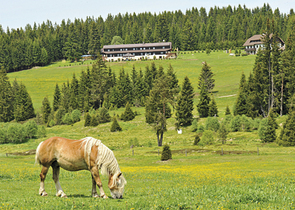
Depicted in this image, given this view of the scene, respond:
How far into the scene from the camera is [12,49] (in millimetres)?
165875

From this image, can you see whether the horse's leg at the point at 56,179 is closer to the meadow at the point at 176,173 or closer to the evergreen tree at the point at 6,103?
the meadow at the point at 176,173

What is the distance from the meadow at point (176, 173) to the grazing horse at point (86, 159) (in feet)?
2.23

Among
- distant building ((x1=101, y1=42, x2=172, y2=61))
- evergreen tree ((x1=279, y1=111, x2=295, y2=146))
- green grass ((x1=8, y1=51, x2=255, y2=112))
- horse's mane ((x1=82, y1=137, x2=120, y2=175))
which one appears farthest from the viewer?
distant building ((x1=101, y1=42, x2=172, y2=61))

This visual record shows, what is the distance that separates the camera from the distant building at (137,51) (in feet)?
563

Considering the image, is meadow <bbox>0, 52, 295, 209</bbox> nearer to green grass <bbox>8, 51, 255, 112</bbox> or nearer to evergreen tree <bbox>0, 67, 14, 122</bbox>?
green grass <bbox>8, 51, 255, 112</bbox>

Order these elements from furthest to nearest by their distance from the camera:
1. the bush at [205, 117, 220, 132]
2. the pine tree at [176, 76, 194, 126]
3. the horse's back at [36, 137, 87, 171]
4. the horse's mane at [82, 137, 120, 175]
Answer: the pine tree at [176, 76, 194, 126] < the bush at [205, 117, 220, 132] < the horse's back at [36, 137, 87, 171] < the horse's mane at [82, 137, 120, 175]

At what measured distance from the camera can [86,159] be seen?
12.4 m

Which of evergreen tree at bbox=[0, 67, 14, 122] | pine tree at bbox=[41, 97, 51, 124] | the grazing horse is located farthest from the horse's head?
evergreen tree at bbox=[0, 67, 14, 122]

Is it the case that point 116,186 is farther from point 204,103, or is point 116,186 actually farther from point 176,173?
point 204,103

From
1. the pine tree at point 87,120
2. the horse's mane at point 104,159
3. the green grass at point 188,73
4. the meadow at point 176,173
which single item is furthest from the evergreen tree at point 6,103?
the horse's mane at point 104,159

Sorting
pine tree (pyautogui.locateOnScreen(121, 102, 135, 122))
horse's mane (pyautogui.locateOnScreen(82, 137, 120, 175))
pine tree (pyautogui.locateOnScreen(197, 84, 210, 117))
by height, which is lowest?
pine tree (pyautogui.locateOnScreen(121, 102, 135, 122))

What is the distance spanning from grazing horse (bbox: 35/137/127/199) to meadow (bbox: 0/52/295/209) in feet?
2.23

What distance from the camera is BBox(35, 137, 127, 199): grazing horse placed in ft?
40.0

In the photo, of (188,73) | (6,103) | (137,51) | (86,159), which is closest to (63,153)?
(86,159)
